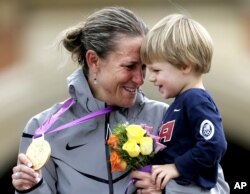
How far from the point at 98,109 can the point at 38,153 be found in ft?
1.18

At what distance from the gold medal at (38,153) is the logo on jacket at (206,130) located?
0.57 meters

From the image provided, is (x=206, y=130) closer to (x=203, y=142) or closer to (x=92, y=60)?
(x=203, y=142)

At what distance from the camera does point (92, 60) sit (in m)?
3.01

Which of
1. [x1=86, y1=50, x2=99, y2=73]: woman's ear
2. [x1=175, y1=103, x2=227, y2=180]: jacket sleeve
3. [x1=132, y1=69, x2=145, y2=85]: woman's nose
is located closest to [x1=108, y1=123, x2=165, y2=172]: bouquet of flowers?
[x1=175, y1=103, x2=227, y2=180]: jacket sleeve

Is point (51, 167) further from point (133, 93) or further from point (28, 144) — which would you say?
point (133, 93)

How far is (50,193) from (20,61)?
290 centimetres

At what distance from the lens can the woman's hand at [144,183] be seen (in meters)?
2.66

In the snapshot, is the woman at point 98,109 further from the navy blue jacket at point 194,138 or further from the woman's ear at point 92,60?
the navy blue jacket at point 194,138

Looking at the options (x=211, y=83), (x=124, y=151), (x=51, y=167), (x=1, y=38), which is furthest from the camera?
(x=1, y=38)

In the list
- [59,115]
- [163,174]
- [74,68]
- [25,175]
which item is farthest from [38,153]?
[74,68]

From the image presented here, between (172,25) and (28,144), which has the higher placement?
(172,25)

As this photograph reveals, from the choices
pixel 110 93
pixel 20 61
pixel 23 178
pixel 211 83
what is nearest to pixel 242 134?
pixel 211 83

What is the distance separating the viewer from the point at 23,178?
2.68 meters

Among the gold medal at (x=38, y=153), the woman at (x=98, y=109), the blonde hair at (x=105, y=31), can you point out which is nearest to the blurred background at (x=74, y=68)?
the blonde hair at (x=105, y=31)
